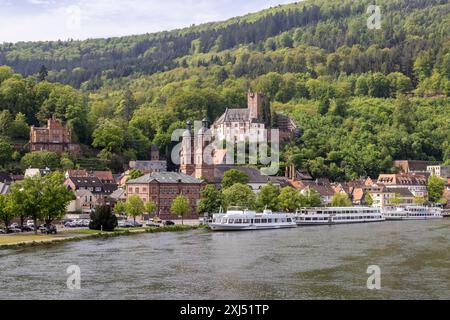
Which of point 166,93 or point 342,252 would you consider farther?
point 166,93

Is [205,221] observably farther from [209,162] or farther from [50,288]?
[50,288]

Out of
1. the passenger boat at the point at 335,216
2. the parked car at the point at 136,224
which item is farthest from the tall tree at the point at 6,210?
the passenger boat at the point at 335,216

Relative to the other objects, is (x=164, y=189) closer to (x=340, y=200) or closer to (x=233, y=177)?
(x=233, y=177)

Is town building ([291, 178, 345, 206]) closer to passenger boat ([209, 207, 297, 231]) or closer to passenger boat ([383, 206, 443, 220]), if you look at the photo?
passenger boat ([383, 206, 443, 220])

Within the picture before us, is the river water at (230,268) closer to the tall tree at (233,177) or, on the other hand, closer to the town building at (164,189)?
the town building at (164,189)

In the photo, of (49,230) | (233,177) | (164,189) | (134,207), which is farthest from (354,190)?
(49,230)
